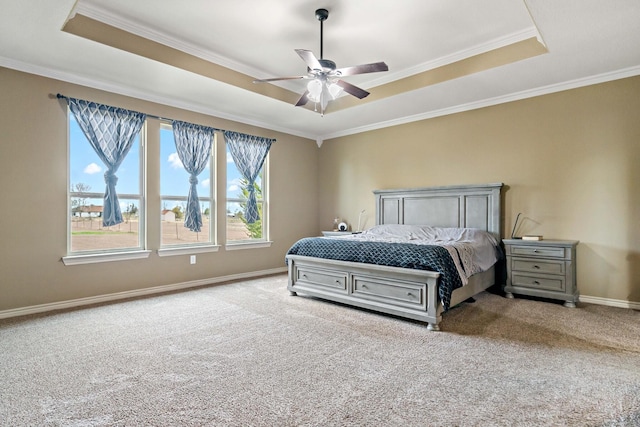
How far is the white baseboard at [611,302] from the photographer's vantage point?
3.81 meters

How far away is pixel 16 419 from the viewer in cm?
179

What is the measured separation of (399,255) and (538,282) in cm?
198

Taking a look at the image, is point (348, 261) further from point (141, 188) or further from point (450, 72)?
point (141, 188)

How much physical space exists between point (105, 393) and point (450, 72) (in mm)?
4483

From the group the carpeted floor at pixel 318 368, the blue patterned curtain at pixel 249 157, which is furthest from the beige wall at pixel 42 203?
the blue patterned curtain at pixel 249 157

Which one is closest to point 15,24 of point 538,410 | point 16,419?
point 16,419

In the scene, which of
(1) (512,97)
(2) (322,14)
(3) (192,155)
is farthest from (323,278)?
(1) (512,97)

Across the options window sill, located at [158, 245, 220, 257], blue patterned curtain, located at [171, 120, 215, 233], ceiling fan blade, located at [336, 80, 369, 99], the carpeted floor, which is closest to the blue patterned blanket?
the carpeted floor

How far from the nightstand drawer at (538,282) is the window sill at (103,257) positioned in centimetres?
479

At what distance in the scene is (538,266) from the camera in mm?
4059

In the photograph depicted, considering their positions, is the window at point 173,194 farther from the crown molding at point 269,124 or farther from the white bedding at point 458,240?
the white bedding at point 458,240

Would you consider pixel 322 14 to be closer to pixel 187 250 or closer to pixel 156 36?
pixel 156 36

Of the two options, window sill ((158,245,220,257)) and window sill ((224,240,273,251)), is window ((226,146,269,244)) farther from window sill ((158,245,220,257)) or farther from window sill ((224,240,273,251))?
window sill ((158,245,220,257))

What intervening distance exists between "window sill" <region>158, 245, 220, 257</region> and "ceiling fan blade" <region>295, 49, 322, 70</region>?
127 inches
